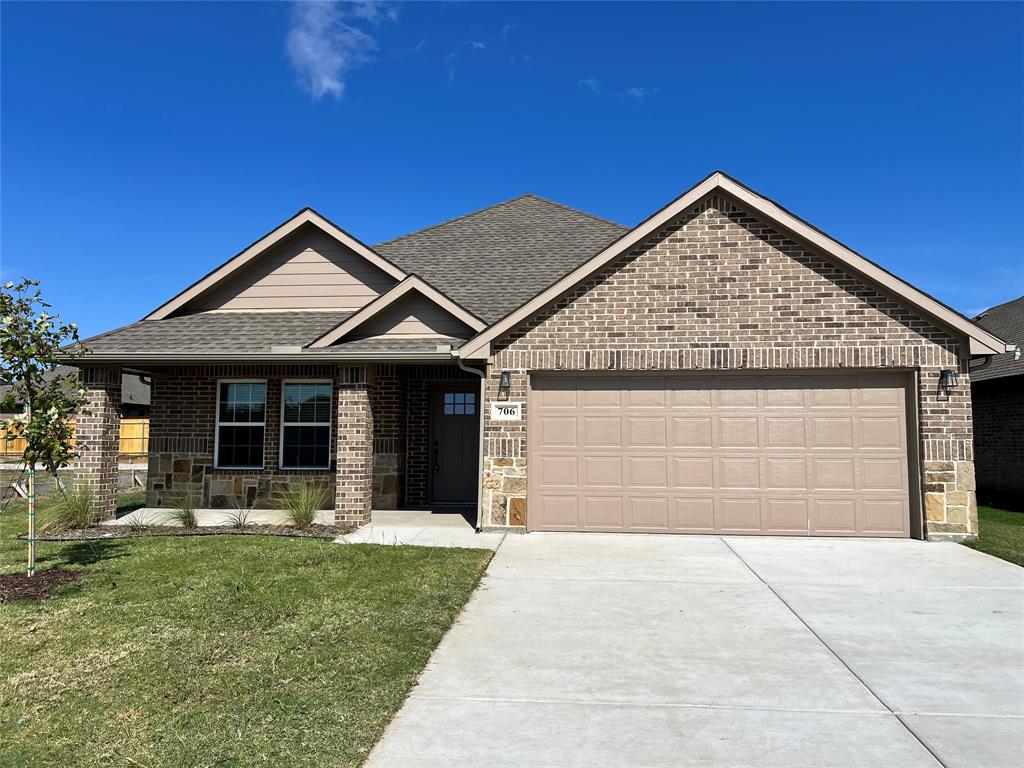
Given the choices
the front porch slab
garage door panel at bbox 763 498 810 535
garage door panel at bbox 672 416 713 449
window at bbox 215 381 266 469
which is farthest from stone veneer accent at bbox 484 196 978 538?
window at bbox 215 381 266 469

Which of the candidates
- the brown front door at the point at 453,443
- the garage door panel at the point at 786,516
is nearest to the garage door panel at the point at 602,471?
the garage door panel at the point at 786,516

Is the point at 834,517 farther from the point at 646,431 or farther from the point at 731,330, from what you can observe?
the point at 731,330

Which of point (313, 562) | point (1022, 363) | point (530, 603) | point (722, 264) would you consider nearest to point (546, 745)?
point (530, 603)

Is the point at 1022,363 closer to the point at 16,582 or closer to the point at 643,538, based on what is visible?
the point at 643,538

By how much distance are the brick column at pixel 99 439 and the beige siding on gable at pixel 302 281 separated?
95.0 inches

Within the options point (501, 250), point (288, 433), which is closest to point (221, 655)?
point (288, 433)

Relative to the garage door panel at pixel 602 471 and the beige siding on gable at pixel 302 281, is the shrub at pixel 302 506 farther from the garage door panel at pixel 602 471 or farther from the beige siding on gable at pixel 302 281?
the garage door panel at pixel 602 471

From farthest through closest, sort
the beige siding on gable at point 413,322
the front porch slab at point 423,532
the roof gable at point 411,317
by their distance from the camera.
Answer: the beige siding on gable at point 413,322
the roof gable at point 411,317
the front porch slab at point 423,532

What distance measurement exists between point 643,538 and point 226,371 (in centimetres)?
856

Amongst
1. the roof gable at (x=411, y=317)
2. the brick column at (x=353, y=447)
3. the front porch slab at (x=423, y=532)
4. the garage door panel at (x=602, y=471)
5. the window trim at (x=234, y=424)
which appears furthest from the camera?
the window trim at (x=234, y=424)

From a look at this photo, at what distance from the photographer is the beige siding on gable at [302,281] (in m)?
13.2

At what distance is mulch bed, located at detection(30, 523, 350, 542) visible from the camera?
10.0 meters

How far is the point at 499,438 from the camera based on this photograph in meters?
10.6

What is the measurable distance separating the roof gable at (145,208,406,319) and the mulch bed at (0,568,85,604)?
22.2 feet
